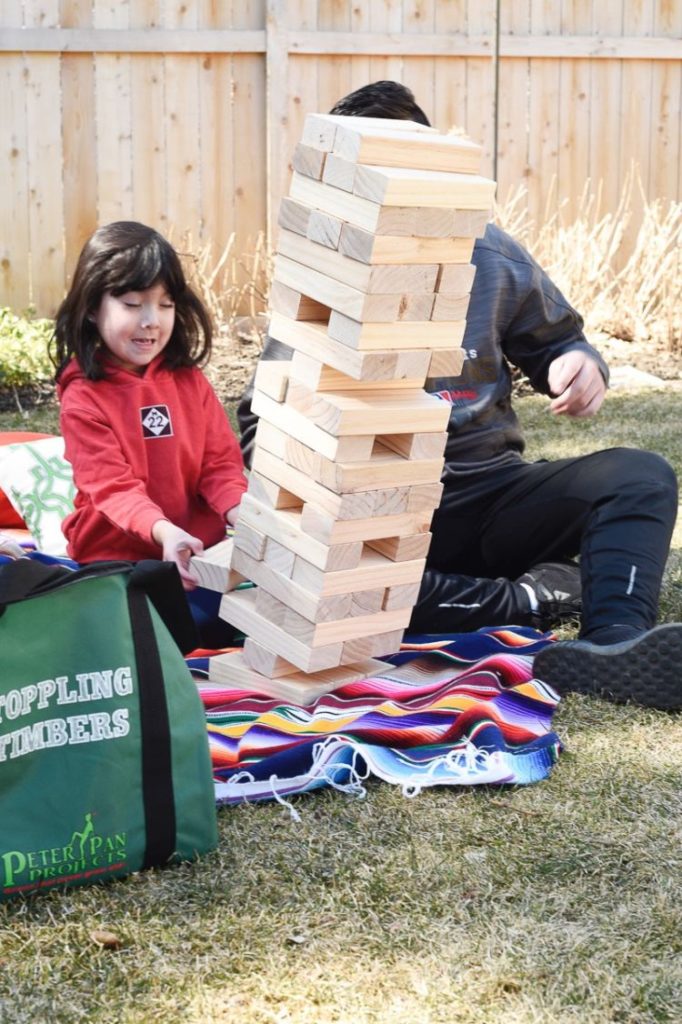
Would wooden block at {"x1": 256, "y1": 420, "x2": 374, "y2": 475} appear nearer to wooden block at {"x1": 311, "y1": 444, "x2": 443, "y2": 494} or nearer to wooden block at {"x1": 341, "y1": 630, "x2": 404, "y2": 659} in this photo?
wooden block at {"x1": 311, "y1": 444, "x2": 443, "y2": 494}

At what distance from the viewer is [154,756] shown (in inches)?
Answer: 82.3

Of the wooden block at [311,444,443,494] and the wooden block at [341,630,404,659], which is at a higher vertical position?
the wooden block at [311,444,443,494]

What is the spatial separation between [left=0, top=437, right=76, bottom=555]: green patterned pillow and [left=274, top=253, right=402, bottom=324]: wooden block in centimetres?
150

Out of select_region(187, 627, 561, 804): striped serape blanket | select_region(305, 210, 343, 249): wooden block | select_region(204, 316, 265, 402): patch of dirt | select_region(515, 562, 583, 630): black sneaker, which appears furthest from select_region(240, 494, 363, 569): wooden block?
select_region(204, 316, 265, 402): patch of dirt

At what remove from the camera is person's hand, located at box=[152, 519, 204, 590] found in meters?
2.93

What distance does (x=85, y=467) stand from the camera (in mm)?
3117

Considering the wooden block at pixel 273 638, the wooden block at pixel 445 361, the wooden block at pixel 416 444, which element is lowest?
the wooden block at pixel 273 638

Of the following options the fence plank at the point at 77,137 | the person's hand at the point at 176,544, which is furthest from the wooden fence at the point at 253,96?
the person's hand at the point at 176,544

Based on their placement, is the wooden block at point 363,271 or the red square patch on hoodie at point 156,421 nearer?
the wooden block at point 363,271

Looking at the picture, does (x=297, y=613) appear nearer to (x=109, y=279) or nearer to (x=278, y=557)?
(x=278, y=557)

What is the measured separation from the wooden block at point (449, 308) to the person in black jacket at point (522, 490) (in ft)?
1.97

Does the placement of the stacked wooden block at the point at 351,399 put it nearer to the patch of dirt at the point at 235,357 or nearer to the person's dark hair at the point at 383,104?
the person's dark hair at the point at 383,104

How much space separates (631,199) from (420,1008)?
25.9 feet

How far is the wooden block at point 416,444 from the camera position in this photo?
2.74 m
